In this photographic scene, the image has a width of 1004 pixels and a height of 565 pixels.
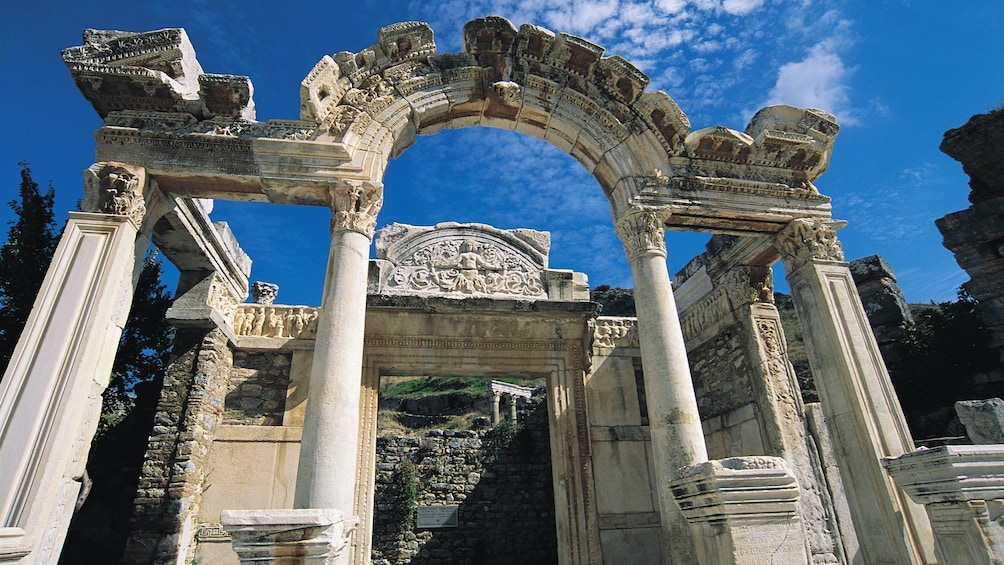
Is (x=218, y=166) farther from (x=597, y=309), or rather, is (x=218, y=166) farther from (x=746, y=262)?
(x=746, y=262)

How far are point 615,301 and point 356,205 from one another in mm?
30751

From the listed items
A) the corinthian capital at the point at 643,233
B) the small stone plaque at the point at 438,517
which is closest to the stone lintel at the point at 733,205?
the corinthian capital at the point at 643,233

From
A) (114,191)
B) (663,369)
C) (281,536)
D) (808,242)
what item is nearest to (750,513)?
(663,369)

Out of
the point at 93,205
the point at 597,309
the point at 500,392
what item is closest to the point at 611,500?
the point at 597,309

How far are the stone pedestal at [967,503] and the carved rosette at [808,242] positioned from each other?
3.41 meters

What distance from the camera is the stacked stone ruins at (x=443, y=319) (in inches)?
209

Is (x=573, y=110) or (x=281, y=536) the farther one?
(x=573, y=110)

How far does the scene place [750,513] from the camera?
12.4ft

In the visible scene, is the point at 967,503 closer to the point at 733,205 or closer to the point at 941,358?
the point at 733,205

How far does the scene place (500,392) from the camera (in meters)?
24.2

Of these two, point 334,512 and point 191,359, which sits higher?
point 191,359

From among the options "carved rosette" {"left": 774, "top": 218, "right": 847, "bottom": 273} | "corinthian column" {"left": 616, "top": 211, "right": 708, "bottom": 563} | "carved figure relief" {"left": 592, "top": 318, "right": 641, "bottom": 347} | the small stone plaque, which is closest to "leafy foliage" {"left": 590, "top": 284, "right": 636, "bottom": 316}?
the small stone plaque

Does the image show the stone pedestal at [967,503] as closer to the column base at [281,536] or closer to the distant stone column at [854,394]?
the distant stone column at [854,394]

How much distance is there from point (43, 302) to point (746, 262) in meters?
9.19
